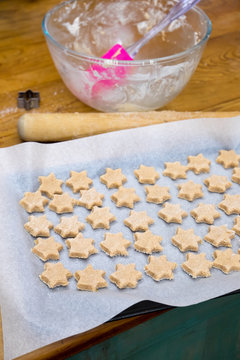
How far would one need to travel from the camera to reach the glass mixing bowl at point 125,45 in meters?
1.15

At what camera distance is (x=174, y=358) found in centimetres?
94

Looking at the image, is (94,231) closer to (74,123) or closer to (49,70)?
(74,123)

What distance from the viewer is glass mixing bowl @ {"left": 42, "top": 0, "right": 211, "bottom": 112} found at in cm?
115

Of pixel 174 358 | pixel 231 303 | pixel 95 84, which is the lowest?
pixel 174 358

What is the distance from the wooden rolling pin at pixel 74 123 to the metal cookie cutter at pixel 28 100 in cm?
13

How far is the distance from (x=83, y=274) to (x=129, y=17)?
865 millimetres

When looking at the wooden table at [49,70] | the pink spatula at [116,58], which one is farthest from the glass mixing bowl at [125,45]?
the wooden table at [49,70]

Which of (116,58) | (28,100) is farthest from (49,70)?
(116,58)

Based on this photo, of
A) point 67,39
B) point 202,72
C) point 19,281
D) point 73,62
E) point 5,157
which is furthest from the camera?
point 202,72

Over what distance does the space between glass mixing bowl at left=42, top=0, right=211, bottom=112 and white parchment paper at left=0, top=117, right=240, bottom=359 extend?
102 millimetres

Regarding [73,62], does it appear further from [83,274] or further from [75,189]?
[83,274]

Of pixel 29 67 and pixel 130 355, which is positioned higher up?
pixel 29 67

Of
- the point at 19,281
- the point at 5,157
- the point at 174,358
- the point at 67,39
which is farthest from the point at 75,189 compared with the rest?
the point at 67,39

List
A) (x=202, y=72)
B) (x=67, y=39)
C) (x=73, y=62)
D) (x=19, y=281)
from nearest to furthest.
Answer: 1. (x=19, y=281)
2. (x=73, y=62)
3. (x=67, y=39)
4. (x=202, y=72)
